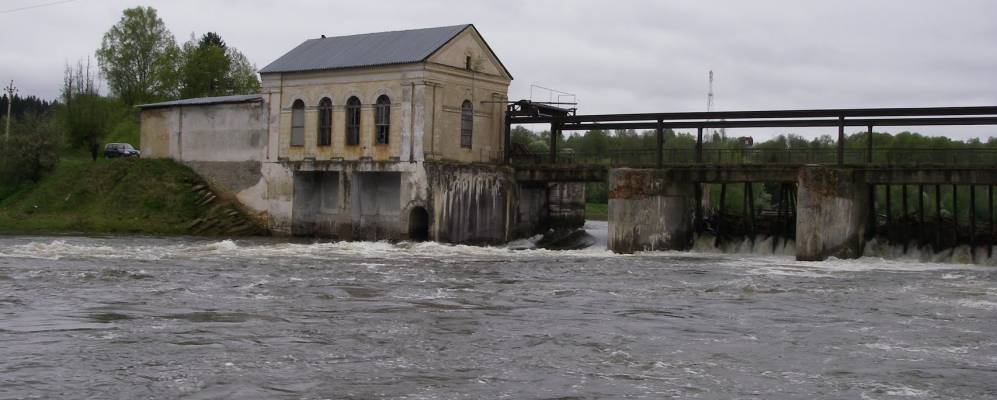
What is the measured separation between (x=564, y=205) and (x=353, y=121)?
36.2 ft

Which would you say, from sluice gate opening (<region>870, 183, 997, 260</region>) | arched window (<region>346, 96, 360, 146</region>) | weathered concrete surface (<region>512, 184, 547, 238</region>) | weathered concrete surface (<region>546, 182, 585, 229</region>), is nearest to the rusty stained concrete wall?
arched window (<region>346, 96, 360, 146</region>)

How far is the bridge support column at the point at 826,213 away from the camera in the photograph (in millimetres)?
34406

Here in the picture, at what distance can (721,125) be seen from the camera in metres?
37.8

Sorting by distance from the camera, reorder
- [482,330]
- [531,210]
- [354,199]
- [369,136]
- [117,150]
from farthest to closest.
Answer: [117,150] < [531,210] < [354,199] < [369,136] < [482,330]

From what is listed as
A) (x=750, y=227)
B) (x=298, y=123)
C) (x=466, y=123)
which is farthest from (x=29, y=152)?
(x=750, y=227)

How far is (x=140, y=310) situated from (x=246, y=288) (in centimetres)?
437

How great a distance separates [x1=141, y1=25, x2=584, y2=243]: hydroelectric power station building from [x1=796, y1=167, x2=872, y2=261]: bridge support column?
1255 cm

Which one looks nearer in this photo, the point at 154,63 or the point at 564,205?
the point at 564,205

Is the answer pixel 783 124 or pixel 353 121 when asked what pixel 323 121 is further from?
pixel 783 124

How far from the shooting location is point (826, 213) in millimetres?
34406

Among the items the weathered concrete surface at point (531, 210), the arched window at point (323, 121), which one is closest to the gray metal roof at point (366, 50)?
the arched window at point (323, 121)

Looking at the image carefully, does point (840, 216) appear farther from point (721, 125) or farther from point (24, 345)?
point (24, 345)

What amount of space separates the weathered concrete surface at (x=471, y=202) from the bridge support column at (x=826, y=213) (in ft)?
40.6

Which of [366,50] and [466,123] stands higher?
[366,50]
